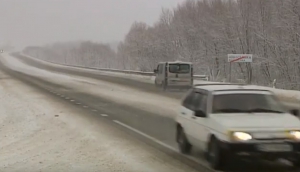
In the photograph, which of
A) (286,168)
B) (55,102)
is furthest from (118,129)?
(55,102)

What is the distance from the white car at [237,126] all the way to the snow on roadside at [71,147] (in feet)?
2.17

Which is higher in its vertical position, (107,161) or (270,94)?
(270,94)

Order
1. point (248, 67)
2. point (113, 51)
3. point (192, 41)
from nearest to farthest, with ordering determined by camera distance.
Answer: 1. point (248, 67)
2. point (192, 41)
3. point (113, 51)

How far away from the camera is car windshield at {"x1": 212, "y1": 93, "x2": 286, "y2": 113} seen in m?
8.41

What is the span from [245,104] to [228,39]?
160ft

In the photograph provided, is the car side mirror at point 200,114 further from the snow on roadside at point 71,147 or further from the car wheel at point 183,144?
the car wheel at point 183,144

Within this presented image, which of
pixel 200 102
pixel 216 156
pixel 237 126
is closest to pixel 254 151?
pixel 237 126

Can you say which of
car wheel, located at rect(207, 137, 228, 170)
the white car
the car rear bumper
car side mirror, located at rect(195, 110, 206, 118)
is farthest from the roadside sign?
the car rear bumper

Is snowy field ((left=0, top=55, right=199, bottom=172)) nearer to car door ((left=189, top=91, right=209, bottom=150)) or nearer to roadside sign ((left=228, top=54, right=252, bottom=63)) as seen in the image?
car door ((left=189, top=91, right=209, bottom=150))

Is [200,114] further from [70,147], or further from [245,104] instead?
[70,147]

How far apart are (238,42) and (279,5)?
28.6 feet

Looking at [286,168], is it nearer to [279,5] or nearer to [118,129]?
[118,129]

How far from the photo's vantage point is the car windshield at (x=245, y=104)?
8406mm

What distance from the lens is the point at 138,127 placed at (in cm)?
1412
